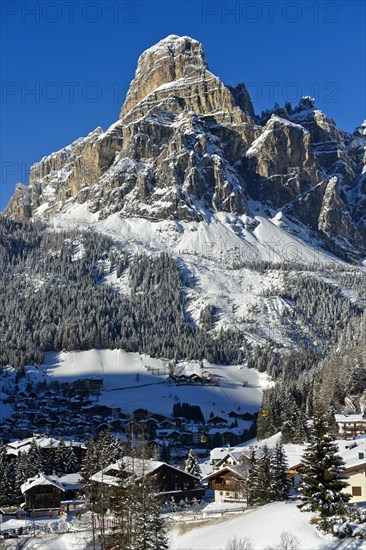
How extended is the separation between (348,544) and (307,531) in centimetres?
333

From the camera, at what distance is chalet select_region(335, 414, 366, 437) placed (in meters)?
114

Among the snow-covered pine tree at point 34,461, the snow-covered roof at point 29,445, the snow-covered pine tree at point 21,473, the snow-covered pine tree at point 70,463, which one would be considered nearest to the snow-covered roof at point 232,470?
the snow-covered pine tree at point 21,473

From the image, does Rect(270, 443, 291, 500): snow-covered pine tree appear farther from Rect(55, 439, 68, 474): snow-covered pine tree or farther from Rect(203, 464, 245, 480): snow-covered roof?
Rect(55, 439, 68, 474): snow-covered pine tree

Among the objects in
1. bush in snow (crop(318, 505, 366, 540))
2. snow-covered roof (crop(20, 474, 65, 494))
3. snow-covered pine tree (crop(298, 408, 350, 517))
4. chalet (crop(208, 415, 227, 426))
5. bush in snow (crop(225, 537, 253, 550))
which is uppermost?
snow-covered pine tree (crop(298, 408, 350, 517))

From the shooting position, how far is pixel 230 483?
81.6 meters

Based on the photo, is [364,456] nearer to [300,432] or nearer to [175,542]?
[175,542]

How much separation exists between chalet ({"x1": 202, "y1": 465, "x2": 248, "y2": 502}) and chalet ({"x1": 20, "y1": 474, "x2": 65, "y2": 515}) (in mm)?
17747

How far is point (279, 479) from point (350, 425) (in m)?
53.2

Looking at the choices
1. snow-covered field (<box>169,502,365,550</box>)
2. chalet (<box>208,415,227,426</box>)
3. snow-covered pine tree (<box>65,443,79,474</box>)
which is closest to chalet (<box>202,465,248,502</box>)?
snow-covered field (<box>169,502,365,550</box>)

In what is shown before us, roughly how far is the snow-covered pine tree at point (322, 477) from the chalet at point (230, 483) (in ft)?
95.0

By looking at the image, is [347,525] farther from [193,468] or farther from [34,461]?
[34,461]

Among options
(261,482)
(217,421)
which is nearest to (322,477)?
(261,482)

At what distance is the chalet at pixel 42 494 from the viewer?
8594cm

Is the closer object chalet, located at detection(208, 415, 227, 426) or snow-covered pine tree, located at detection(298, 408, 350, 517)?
snow-covered pine tree, located at detection(298, 408, 350, 517)
